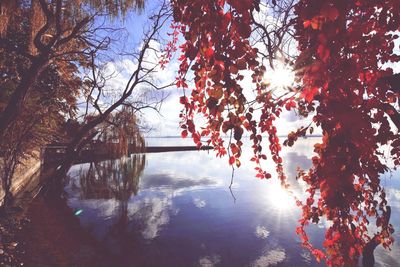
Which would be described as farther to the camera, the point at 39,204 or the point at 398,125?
the point at 39,204

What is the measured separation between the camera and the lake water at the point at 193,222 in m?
7.42

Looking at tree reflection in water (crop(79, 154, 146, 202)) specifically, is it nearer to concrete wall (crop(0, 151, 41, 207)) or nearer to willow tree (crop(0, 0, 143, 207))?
concrete wall (crop(0, 151, 41, 207))

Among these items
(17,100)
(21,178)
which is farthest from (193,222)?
(21,178)

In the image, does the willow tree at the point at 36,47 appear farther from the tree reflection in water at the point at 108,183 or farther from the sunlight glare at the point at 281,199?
the sunlight glare at the point at 281,199

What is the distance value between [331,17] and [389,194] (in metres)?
19.1

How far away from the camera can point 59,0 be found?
513 cm

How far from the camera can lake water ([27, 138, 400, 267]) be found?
7.42 m

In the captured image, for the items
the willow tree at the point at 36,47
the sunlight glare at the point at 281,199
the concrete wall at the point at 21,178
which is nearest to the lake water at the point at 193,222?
the sunlight glare at the point at 281,199

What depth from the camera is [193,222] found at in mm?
10312

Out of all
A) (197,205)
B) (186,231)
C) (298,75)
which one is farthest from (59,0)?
(197,205)

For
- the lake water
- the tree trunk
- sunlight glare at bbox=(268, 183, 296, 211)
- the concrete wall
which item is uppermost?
the tree trunk

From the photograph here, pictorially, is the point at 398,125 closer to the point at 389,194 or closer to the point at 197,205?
the point at 197,205

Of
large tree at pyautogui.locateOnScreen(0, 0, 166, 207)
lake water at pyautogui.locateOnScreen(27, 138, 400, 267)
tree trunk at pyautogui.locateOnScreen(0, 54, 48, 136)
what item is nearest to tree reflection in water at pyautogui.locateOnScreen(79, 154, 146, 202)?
lake water at pyautogui.locateOnScreen(27, 138, 400, 267)

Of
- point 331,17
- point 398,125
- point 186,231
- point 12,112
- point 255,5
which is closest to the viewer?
point 331,17
